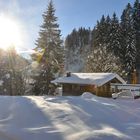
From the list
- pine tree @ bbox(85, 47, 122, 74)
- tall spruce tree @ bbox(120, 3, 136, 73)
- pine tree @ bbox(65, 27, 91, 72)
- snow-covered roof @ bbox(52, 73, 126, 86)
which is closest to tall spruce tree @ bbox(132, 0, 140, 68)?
tall spruce tree @ bbox(120, 3, 136, 73)

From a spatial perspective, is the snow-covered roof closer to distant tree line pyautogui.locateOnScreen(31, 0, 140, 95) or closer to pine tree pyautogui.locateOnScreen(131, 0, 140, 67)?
distant tree line pyautogui.locateOnScreen(31, 0, 140, 95)

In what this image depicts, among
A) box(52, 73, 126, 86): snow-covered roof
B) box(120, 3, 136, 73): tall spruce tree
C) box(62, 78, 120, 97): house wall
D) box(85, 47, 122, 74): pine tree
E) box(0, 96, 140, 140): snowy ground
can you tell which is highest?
box(120, 3, 136, 73): tall spruce tree

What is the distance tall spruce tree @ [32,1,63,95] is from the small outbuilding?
146 centimetres

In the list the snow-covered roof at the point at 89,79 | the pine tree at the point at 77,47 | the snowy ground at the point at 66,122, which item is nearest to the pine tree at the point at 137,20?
the snow-covered roof at the point at 89,79

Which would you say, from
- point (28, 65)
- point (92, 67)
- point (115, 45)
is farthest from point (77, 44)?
point (28, 65)

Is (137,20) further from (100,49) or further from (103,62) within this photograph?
(103,62)

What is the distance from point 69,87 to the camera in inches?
1291

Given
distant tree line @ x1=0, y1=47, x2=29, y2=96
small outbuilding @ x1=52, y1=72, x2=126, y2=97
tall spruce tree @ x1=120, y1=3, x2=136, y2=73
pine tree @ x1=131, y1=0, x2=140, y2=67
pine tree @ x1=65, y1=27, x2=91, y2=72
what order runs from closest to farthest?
small outbuilding @ x1=52, y1=72, x2=126, y2=97 < distant tree line @ x1=0, y1=47, x2=29, y2=96 < tall spruce tree @ x1=120, y1=3, x2=136, y2=73 < pine tree @ x1=131, y1=0, x2=140, y2=67 < pine tree @ x1=65, y1=27, x2=91, y2=72

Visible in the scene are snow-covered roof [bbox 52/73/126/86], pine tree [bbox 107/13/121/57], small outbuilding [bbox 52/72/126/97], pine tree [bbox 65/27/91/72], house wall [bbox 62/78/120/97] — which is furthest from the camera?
pine tree [bbox 65/27/91/72]

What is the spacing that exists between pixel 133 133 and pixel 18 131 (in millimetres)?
1479

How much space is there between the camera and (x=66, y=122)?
13.7 ft

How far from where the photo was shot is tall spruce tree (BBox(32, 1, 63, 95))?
33344 millimetres

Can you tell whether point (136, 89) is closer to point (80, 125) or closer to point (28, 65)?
point (28, 65)

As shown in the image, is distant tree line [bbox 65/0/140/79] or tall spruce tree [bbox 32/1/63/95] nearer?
tall spruce tree [bbox 32/1/63/95]
